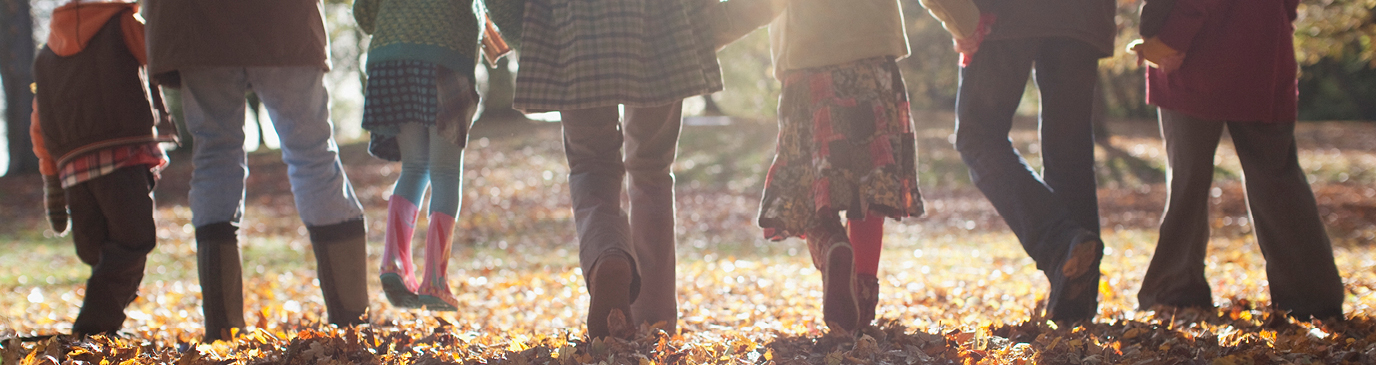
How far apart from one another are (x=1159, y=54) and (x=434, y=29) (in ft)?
8.51

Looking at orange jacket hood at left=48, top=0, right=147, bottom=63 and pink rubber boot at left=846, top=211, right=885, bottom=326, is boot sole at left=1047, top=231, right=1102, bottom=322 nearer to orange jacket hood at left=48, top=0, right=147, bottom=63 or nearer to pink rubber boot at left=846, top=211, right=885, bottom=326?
pink rubber boot at left=846, top=211, right=885, bottom=326

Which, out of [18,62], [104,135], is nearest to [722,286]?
[104,135]

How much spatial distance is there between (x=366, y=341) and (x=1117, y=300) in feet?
11.2

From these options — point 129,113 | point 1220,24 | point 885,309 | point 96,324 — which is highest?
point 1220,24

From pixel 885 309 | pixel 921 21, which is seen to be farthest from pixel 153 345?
pixel 921 21

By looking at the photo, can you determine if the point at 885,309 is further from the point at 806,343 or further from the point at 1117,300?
the point at 806,343

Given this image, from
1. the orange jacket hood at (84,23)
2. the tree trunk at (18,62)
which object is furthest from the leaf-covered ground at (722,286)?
the tree trunk at (18,62)

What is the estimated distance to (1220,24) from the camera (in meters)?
3.04

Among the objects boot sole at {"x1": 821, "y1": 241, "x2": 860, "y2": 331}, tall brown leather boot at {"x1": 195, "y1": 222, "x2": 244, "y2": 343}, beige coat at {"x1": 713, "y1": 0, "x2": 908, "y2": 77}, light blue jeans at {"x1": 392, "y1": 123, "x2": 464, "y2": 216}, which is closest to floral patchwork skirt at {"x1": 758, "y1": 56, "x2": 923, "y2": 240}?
beige coat at {"x1": 713, "y1": 0, "x2": 908, "y2": 77}

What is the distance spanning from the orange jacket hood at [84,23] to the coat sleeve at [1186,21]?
12.6 ft

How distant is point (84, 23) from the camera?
3.15 metres

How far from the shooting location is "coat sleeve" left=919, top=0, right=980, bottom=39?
289cm

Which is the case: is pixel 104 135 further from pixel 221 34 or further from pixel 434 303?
pixel 434 303

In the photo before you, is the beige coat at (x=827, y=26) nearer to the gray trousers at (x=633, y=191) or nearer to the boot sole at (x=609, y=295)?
the gray trousers at (x=633, y=191)
